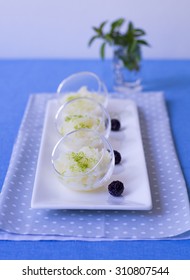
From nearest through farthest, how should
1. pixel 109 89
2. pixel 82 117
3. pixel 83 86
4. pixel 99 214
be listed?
pixel 99 214, pixel 82 117, pixel 83 86, pixel 109 89

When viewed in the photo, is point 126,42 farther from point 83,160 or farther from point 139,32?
point 83,160

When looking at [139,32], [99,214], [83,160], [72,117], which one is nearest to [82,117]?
[72,117]

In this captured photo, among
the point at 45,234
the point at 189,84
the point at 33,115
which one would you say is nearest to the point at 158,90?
the point at 189,84

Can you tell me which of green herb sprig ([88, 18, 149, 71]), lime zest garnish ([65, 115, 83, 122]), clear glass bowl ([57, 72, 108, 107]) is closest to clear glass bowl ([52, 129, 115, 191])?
lime zest garnish ([65, 115, 83, 122])

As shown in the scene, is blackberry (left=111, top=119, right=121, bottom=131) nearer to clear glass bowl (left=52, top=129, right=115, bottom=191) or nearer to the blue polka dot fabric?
the blue polka dot fabric

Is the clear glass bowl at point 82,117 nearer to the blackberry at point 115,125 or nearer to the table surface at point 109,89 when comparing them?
the blackberry at point 115,125

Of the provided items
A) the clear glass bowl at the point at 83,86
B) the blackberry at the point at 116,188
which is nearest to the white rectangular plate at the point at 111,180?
the blackberry at the point at 116,188
